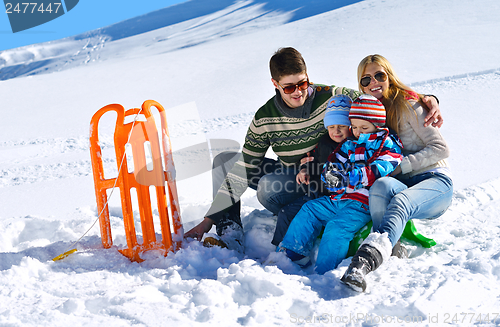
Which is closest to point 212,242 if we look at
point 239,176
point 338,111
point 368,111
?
point 239,176

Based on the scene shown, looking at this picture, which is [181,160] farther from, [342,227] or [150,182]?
[342,227]

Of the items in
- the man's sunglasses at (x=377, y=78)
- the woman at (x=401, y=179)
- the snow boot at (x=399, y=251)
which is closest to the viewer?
the woman at (x=401, y=179)

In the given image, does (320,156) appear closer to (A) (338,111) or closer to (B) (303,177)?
(B) (303,177)

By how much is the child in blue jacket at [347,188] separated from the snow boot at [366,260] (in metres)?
0.37

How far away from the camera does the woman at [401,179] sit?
6.21ft

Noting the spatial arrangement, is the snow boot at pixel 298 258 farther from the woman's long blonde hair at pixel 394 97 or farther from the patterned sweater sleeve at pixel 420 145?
the woman's long blonde hair at pixel 394 97

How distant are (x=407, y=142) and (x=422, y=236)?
2.00ft

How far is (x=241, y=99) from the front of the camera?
31.6 ft

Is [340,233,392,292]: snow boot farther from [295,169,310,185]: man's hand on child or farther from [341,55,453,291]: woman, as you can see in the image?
[295,169,310,185]: man's hand on child

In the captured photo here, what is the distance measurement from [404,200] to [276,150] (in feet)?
3.28

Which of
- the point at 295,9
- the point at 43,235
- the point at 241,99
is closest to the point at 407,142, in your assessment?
the point at 43,235

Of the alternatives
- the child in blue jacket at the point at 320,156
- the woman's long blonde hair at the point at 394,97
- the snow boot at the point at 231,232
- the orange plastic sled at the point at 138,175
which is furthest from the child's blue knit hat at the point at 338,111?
the orange plastic sled at the point at 138,175

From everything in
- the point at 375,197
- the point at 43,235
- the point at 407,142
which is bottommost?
the point at 43,235

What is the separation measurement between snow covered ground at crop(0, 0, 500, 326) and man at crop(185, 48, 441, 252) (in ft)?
0.81
